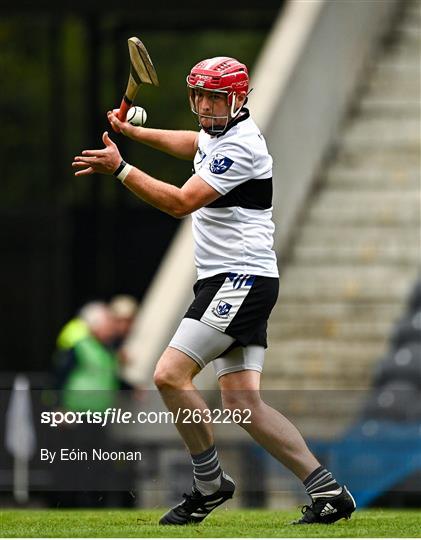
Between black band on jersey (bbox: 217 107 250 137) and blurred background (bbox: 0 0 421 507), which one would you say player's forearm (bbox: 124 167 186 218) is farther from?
blurred background (bbox: 0 0 421 507)

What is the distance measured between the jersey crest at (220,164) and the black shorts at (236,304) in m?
0.49

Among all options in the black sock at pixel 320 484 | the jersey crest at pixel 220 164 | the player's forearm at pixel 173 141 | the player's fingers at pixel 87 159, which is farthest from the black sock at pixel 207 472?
the player's forearm at pixel 173 141

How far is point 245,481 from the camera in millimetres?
12492

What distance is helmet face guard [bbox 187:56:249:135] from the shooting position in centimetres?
817

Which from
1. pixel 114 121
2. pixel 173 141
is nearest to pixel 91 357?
pixel 173 141

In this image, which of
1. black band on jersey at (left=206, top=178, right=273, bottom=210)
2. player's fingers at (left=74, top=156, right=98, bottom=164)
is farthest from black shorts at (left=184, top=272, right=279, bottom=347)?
player's fingers at (left=74, top=156, right=98, bottom=164)

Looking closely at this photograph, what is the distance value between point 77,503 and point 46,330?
9.84 m

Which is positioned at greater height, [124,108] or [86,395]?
[124,108]

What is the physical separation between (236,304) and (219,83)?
102cm

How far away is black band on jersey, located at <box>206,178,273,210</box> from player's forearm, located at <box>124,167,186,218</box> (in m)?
0.29

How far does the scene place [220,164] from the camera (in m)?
8.09

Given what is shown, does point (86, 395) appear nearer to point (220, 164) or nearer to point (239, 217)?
point (239, 217)

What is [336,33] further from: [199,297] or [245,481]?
[199,297]

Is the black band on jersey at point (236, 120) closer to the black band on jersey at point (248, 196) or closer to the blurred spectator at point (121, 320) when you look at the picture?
the black band on jersey at point (248, 196)
